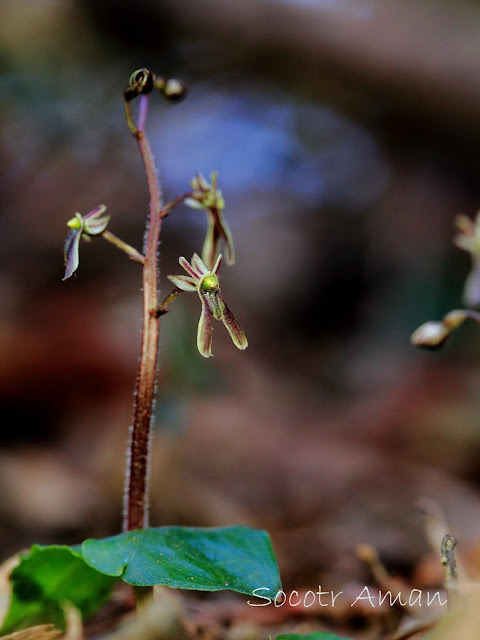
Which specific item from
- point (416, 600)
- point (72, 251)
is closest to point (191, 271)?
point (72, 251)

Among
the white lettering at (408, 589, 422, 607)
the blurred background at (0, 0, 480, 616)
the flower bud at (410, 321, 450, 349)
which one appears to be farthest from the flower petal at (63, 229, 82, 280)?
the blurred background at (0, 0, 480, 616)

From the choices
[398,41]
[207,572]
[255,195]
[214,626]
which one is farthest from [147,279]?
[255,195]

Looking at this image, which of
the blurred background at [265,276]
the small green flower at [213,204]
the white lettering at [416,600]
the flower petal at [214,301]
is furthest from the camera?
the blurred background at [265,276]

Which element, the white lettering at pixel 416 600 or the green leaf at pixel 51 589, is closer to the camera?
the green leaf at pixel 51 589

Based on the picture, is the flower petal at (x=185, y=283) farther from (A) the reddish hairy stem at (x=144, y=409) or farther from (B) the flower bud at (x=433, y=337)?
Result: (B) the flower bud at (x=433, y=337)

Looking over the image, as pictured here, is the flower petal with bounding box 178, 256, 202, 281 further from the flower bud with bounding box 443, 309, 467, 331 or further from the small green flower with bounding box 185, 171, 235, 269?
the flower bud with bounding box 443, 309, 467, 331

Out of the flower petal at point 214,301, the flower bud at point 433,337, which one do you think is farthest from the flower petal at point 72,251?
the flower bud at point 433,337

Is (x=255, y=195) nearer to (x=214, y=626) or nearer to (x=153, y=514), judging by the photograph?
(x=153, y=514)
